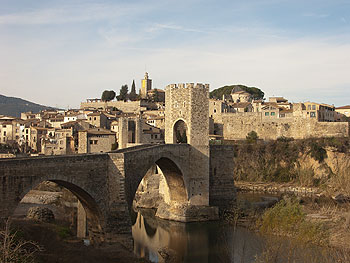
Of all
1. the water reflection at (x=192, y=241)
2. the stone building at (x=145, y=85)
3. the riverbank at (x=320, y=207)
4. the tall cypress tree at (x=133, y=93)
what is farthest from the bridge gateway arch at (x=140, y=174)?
the stone building at (x=145, y=85)

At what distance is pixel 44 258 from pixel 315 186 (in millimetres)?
29861

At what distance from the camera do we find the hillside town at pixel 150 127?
4202 cm

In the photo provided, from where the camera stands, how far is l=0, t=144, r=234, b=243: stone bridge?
1275 centimetres

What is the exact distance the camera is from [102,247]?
1596 centimetres

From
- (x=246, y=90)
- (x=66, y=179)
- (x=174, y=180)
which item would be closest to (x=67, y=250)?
(x=66, y=179)

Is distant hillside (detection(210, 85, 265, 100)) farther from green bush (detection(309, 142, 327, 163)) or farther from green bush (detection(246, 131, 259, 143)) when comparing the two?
green bush (detection(309, 142, 327, 163))

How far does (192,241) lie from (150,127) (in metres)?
26.3

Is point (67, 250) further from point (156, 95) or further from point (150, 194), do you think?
point (156, 95)

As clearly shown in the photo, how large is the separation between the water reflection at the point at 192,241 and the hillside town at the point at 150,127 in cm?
1741

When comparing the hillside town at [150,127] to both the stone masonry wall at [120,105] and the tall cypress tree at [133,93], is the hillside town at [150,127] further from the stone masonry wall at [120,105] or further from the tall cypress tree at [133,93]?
the tall cypress tree at [133,93]

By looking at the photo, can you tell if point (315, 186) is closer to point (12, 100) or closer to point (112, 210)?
point (112, 210)

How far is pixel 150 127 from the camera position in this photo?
151 ft

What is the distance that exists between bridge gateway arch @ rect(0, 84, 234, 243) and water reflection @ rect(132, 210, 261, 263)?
136cm

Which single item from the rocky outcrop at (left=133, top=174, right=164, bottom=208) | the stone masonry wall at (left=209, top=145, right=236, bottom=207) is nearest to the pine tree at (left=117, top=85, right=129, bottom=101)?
the rocky outcrop at (left=133, top=174, right=164, bottom=208)
